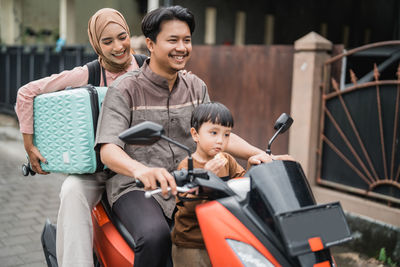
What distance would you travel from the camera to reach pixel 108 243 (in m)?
2.35

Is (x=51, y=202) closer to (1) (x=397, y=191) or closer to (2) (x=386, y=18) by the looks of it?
(1) (x=397, y=191)

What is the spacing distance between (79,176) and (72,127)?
11.5 inches

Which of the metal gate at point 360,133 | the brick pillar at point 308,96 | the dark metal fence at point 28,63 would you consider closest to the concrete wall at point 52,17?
the dark metal fence at point 28,63

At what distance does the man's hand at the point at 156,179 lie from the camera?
1.75 metres

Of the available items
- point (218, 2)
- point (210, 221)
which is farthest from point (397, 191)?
point (218, 2)

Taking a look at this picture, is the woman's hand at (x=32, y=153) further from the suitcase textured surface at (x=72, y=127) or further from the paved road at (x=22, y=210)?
the paved road at (x=22, y=210)

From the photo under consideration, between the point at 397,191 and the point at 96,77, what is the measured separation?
3066mm

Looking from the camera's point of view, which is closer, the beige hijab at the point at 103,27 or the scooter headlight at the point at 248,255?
the scooter headlight at the point at 248,255

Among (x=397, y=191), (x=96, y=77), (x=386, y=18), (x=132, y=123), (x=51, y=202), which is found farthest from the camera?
(x=386, y=18)

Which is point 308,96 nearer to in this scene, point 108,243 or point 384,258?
point 384,258

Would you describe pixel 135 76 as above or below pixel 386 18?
below

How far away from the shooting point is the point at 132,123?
2324mm

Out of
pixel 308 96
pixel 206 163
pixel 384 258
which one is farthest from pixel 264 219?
pixel 308 96

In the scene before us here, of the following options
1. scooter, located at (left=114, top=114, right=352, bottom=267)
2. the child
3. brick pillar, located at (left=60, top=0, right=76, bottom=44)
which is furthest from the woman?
brick pillar, located at (left=60, top=0, right=76, bottom=44)
